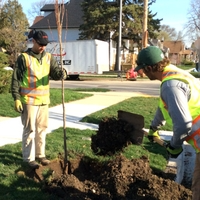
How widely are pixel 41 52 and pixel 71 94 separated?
7612mm

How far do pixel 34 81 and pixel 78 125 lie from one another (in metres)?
3.16

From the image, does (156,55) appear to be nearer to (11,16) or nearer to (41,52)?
(41,52)

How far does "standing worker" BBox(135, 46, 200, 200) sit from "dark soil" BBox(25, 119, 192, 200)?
34.6 inches

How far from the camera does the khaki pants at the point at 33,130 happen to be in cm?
450

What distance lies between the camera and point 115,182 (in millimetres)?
3701

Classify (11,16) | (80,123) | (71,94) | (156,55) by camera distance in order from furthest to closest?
(11,16)
(71,94)
(80,123)
(156,55)

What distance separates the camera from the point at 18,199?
11.9 ft

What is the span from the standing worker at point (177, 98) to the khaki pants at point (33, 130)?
2.28 meters

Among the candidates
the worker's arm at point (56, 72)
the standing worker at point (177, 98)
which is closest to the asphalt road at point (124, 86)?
the worker's arm at point (56, 72)

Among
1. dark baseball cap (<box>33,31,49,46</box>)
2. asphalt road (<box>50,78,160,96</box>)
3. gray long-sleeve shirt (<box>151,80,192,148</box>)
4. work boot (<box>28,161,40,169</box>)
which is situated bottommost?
asphalt road (<box>50,78,160,96</box>)

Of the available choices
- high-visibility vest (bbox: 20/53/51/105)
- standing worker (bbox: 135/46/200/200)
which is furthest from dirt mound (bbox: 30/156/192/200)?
high-visibility vest (bbox: 20/53/51/105)

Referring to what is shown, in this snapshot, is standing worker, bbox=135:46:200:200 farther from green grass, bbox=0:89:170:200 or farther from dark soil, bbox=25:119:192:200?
green grass, bbox=0:89:170:200

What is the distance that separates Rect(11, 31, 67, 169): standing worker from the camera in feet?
14.4

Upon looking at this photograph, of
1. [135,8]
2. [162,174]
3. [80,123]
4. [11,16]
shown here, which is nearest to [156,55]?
[162,174]
